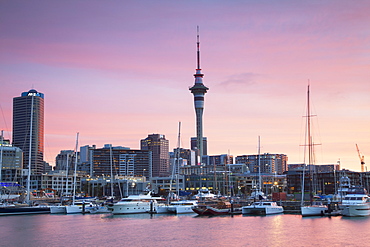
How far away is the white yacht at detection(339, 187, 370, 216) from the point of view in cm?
9369

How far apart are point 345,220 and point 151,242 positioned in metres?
41.2

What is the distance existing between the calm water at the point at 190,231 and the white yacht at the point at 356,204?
1966 mm

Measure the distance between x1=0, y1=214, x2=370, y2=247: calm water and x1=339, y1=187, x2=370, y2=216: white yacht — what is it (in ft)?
6.45

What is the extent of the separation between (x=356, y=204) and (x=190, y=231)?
35967mm

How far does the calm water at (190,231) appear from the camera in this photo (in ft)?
222

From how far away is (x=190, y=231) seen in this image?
78688mm

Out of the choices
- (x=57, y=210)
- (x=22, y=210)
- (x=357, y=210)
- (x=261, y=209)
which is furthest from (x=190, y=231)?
(x=22, y=210)

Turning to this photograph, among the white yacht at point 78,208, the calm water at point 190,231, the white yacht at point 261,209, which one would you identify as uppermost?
the white yacht at point 261,209

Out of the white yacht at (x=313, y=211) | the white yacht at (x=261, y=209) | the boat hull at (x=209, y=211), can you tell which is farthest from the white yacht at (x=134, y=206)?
the white yacht at (x=313, y=211)

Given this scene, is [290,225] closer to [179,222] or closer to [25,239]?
[179,222]

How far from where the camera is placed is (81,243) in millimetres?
67562

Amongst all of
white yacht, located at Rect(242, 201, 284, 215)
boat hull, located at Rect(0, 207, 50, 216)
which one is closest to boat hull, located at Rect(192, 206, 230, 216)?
white yacht, located at Rect(242, 201, 284, 215)

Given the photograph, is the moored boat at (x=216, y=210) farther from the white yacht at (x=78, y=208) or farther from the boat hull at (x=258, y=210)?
the white yacht at (x=78, y=208)

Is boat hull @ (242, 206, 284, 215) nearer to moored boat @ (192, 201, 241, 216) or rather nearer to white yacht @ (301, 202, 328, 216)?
moored boat @ (192, 201, 241, 216)
